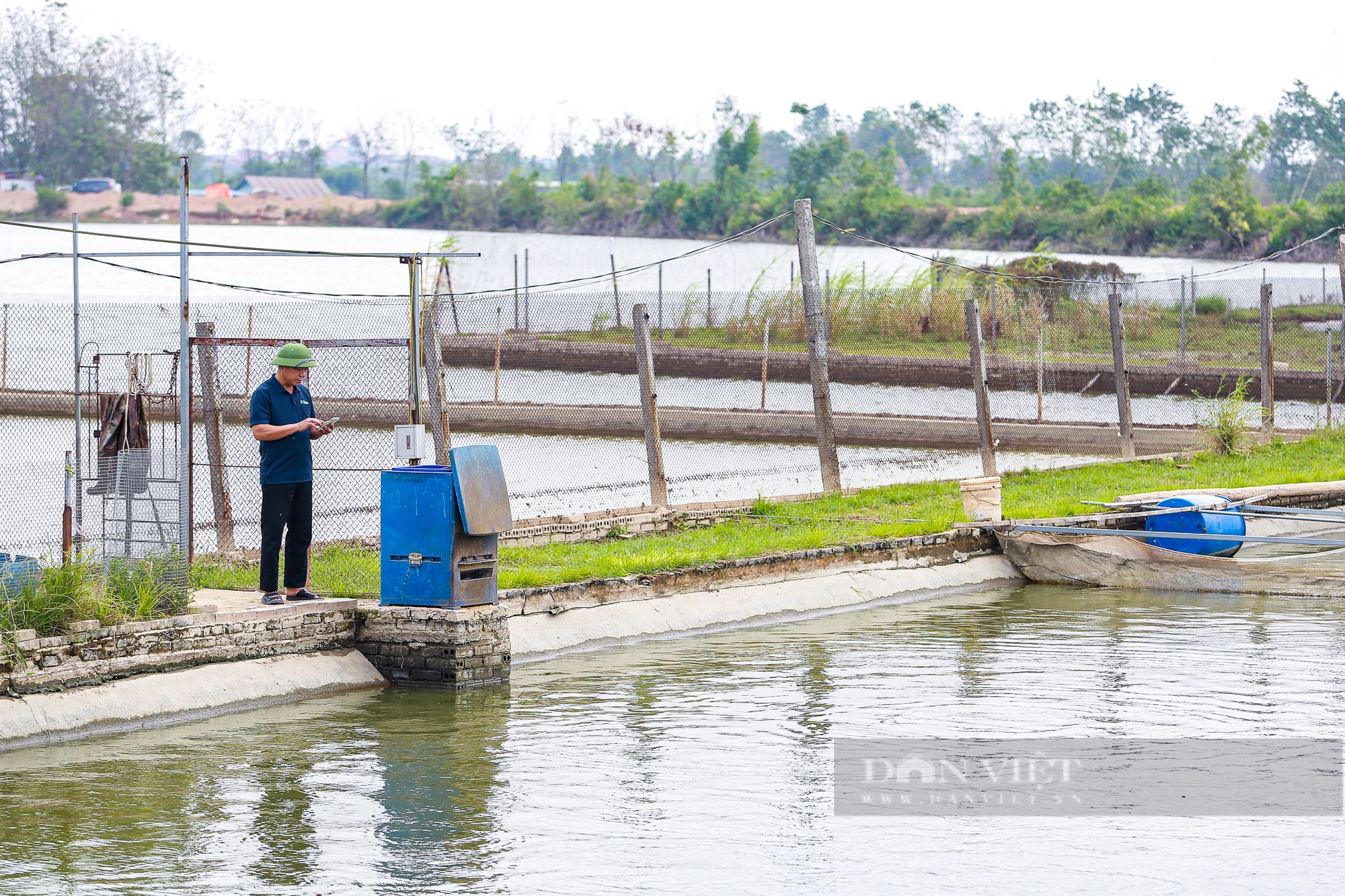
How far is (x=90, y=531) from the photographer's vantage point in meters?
15.0

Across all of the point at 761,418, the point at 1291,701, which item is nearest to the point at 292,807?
the point at 1291,701

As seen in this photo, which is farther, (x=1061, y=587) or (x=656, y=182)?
(x=656, y=182)

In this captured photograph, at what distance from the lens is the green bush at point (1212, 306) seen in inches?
1602

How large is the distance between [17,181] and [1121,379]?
122 metres

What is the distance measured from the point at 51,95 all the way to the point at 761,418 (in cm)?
11659

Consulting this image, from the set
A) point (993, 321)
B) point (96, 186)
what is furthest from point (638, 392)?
point (96, 186)

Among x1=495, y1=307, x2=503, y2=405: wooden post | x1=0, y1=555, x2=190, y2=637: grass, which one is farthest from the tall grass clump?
x1=0, y1=555, x2=190, y2=637: grass

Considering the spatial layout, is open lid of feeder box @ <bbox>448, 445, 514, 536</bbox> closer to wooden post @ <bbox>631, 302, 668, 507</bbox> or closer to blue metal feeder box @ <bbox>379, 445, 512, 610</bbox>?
blue metal feeder box @ <bbox>379, 445, 512, 610</bbox>

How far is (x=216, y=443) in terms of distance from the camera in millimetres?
13133

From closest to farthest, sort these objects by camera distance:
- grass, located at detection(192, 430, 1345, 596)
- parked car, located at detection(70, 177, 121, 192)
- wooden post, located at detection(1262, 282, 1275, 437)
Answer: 1. grass, located at detection(192, 430, 1345, 596)
2. wooden post, located at detection(1262, 282, 1275, 437)
3. parked car, located at detection(70, 177, 121, 192)

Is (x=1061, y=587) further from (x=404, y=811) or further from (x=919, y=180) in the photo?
(x=919, y=180)

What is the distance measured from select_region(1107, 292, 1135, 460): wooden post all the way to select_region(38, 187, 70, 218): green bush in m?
98.5

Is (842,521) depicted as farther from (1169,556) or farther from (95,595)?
(95,595)

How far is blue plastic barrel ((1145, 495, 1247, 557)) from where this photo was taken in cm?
1468
